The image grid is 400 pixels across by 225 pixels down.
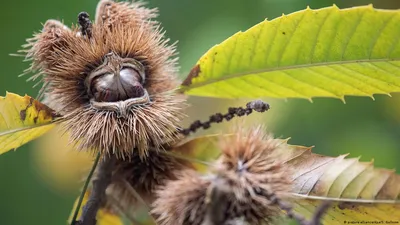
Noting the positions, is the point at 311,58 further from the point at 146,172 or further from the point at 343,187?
the point at 146,172

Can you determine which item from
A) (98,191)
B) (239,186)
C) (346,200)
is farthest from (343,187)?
(98,191)

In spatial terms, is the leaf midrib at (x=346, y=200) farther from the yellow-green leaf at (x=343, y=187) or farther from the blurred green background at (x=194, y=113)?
the blurred green background at (x=194, y=113)

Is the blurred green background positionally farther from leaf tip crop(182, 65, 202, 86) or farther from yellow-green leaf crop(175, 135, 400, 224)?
yellow-green leaf crop(175, 135, 400, 224)

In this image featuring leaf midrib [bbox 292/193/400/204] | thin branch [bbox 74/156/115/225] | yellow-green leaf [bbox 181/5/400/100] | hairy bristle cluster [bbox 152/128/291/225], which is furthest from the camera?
thin branch [bbox 74/156/115/225]

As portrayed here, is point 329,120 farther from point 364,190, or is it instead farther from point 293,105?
point 364,190

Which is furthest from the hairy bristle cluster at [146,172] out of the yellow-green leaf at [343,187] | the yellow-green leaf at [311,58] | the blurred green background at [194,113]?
the blurred green background at [194,113]

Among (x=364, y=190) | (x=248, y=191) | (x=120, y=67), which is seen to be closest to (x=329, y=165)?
(x=364, y=190)

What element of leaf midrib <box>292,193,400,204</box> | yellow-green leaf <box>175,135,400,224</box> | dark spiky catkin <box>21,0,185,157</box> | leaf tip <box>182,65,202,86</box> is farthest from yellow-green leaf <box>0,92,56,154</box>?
leaf midrib <box>292,193,400,204</box>
